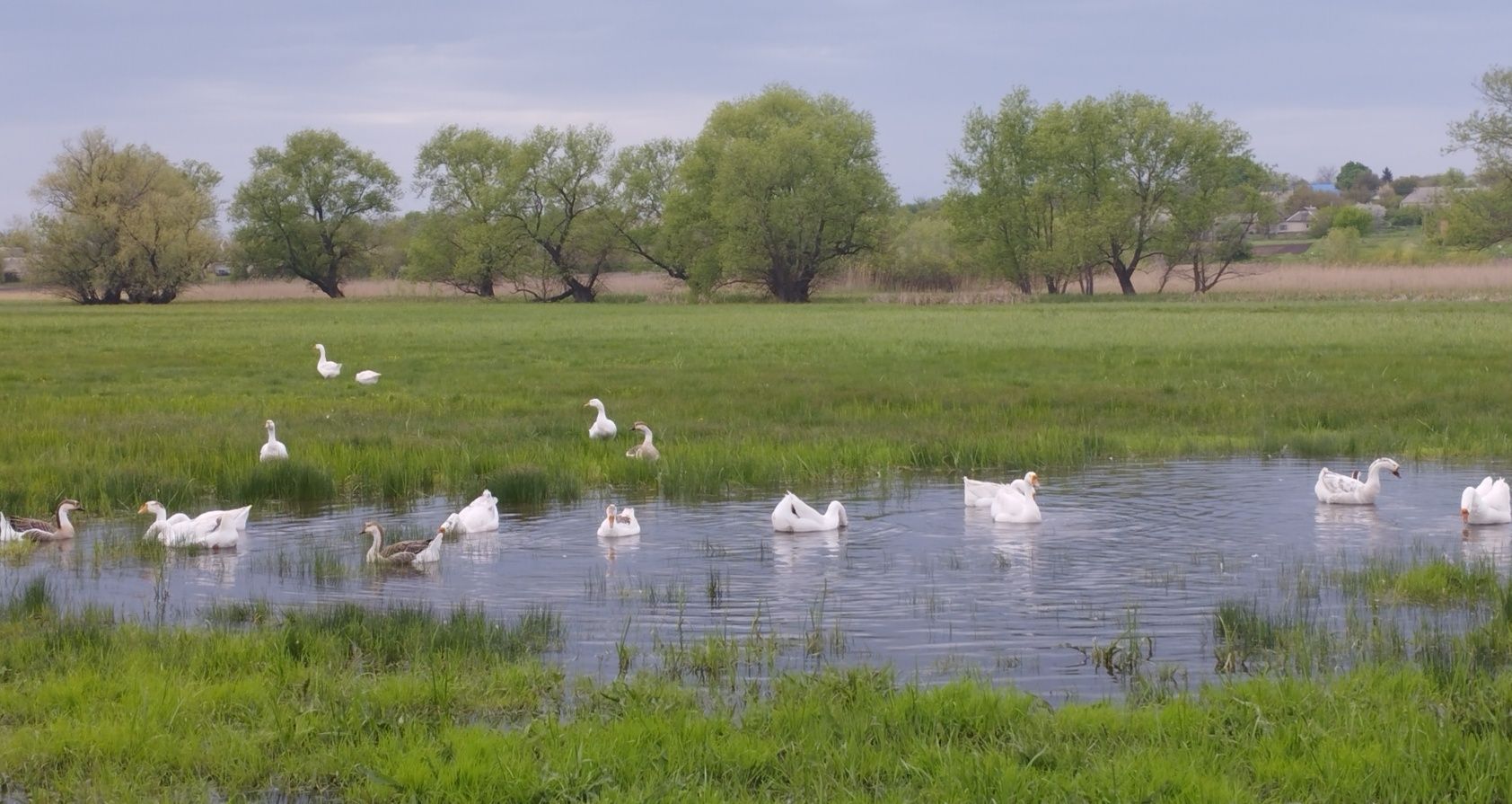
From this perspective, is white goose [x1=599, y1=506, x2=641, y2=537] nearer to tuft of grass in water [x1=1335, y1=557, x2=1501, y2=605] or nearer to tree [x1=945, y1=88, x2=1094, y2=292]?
tuft of grass in water [x1=1335, y1=557, x2=1501, y2=605]

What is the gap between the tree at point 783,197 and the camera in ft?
316

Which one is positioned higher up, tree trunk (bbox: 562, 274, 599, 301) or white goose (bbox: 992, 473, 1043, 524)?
tree trunk (bbox: 562, 274, 599, 301)

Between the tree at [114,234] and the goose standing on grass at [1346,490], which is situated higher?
the tree at [114,234]

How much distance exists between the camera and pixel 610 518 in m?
14.5

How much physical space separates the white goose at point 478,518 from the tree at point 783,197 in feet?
265

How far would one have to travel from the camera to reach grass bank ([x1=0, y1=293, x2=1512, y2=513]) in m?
18.9

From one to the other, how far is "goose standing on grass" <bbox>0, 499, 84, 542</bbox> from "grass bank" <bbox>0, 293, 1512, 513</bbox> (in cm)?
191

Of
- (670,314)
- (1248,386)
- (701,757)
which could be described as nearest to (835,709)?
(701,757)

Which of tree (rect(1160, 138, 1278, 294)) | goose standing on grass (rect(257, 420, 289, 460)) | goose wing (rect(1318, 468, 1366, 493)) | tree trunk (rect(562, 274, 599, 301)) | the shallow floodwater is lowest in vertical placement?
the shallow floodwater

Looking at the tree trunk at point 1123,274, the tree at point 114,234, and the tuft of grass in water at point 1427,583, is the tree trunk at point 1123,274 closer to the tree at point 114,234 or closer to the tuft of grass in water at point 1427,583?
the tree at point 114,234

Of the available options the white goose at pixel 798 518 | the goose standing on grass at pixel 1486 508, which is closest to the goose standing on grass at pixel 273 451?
the white goose at pixel 798 518

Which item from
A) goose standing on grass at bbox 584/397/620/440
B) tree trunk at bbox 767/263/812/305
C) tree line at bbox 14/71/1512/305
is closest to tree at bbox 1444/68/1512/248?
tree line at bbox 14/71/1512/305

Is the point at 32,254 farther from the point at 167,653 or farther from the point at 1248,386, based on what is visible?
the point at 167,653

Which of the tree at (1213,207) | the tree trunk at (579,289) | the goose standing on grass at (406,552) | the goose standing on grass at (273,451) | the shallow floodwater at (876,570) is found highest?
the tree at (1213,207)
